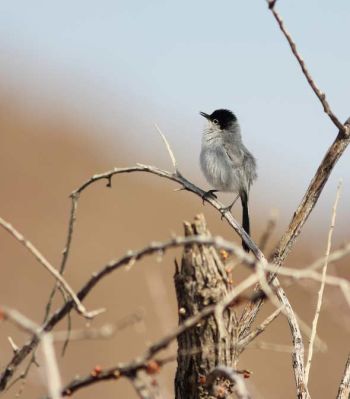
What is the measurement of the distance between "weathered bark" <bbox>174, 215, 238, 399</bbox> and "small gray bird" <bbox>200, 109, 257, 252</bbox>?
4339 mm

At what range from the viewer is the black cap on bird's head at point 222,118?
7708 mm

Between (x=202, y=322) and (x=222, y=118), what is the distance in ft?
17.4

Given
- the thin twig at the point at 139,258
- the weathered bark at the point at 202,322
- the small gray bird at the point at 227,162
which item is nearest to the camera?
the thin twig at the point at 139,258

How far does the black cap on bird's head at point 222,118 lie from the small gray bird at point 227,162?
0.01 m

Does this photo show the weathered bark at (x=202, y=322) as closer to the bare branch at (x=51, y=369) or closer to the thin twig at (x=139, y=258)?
the thin twig at (x=139, y=258)

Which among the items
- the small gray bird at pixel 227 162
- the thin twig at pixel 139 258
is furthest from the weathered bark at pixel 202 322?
the small gray bird at pixel 227 162

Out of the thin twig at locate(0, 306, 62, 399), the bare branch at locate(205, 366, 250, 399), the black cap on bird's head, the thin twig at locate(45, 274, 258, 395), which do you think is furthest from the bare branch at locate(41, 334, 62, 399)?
the black cap on bird's head

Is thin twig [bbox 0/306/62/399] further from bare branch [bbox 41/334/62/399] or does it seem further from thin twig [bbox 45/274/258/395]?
thin twig [bbox 45/274/258/395]

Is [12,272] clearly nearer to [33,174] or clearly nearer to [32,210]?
[32,210]

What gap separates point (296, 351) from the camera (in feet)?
9.84

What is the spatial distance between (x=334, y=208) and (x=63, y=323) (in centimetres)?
1801

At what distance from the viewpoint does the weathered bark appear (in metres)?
2.57

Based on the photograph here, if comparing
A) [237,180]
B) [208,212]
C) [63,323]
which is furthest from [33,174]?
[237,180]

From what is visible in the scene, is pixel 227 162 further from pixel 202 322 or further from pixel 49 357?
pixel 49 357
